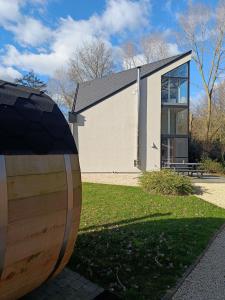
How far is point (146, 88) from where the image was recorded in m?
24.8

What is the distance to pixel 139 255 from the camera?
18.3 ft

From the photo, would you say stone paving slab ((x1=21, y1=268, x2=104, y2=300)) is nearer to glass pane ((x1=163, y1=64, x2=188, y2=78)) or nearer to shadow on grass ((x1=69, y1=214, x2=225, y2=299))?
shadow on grass ((x1=69, y1=214, x2=225, y2=299))

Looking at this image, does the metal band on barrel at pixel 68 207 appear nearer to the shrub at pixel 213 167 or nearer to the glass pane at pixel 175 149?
the glass pane at pixel 175 149

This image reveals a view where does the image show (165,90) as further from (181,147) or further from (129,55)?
(129,55)

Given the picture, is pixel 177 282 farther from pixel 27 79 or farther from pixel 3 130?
pixel 27 79

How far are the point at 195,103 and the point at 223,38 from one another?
10.7 meters

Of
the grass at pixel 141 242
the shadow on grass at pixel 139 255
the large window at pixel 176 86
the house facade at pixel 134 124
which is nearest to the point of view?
the shadow on grass at pixel 139 255

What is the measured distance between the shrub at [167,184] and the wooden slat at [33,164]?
10978mm

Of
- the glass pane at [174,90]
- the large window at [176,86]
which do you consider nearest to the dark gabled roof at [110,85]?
the large window at [176,86]

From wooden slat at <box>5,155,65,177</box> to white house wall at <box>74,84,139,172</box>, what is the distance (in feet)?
69.2

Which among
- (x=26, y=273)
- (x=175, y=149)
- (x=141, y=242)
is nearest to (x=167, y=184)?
(x=141, y=242)

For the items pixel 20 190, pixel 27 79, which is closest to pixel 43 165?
pixel 20 190

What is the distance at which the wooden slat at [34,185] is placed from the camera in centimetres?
246

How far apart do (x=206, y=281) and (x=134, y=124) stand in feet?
65.1
